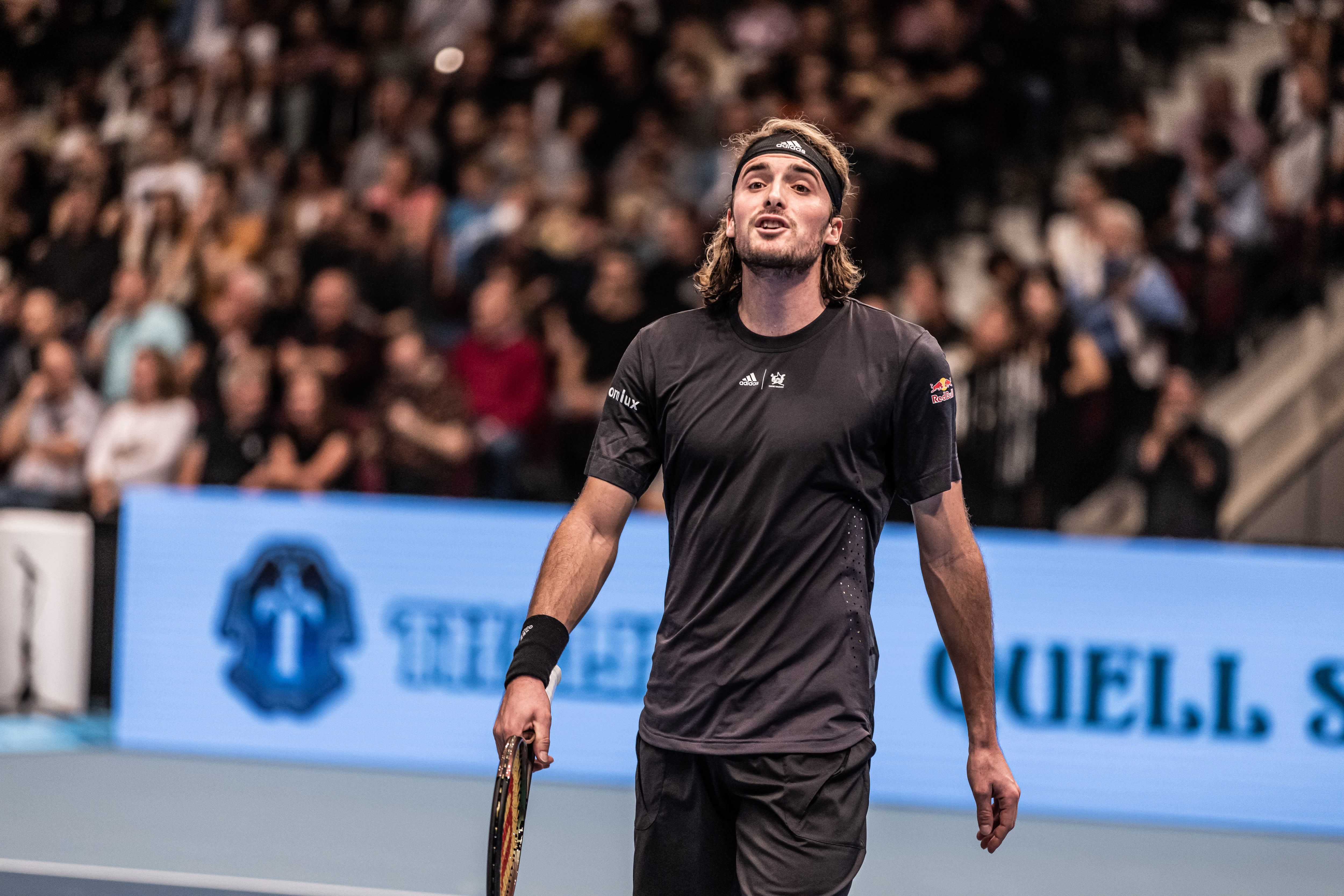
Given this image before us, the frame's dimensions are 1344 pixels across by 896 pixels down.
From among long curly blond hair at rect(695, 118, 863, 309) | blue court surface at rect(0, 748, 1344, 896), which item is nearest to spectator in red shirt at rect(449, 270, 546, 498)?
blue court surface at rect(0, 748, 1344, 896)

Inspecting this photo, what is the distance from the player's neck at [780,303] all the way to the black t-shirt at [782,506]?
0.8 inches

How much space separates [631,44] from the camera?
10.5 meters

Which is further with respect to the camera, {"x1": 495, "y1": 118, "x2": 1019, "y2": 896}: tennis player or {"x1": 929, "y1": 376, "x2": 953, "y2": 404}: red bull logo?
{"x1": 929, "y1": 376, "x2": 953, "y2": 404}: red bull logo

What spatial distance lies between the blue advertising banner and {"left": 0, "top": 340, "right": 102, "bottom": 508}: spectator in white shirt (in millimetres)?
2062

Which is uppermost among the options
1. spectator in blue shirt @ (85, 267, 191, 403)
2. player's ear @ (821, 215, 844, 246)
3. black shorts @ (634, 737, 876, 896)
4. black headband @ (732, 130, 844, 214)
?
spectator in blue shirt @ (85, 267, 191, 403)

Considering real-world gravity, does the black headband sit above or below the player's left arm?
above

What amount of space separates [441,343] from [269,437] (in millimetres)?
1537

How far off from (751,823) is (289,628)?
4.70m

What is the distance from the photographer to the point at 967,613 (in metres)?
3.11

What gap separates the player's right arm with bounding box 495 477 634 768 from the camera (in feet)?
10.2

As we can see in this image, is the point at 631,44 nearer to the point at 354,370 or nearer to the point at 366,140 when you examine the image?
the point at 366,140

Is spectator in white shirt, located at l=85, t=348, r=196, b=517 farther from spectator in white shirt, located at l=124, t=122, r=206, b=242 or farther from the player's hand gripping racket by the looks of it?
the player's hand gripping racket

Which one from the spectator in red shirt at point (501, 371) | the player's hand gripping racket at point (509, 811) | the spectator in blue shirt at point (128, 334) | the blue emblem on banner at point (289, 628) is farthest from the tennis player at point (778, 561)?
the spectator in blue shirt at point (128, 334)

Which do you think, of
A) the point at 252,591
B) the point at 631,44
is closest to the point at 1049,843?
the point at 252,591
